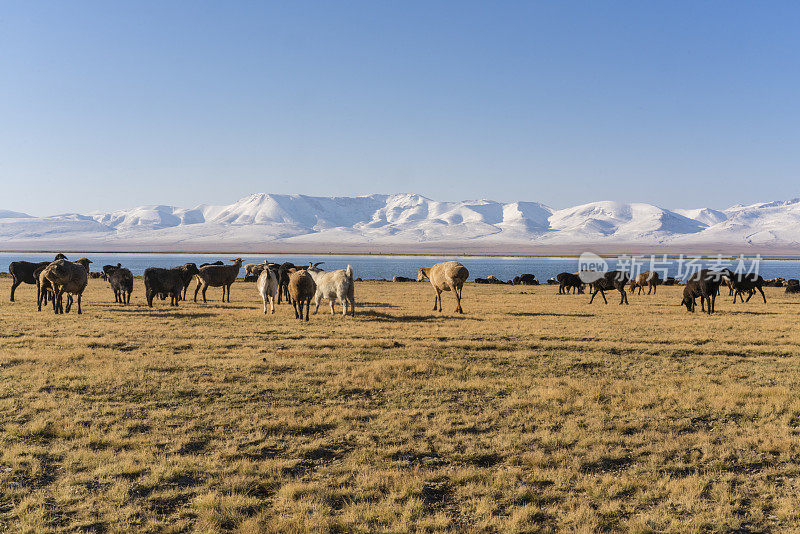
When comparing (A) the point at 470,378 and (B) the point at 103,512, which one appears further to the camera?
(A) the point at 470,378

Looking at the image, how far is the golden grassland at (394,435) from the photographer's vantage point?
19.3 ft

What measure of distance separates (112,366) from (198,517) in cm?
847

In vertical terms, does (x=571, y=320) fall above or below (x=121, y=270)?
below

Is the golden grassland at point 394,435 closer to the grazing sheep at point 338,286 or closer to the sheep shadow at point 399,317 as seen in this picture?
the sheep shadow at point 399,317

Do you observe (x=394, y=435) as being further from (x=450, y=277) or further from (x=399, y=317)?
(x=450, y=277)

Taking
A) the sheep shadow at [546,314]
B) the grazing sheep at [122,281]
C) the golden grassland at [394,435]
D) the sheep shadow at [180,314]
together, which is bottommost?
the golden grassland at [394,435]

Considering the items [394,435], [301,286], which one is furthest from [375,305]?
[394,435]

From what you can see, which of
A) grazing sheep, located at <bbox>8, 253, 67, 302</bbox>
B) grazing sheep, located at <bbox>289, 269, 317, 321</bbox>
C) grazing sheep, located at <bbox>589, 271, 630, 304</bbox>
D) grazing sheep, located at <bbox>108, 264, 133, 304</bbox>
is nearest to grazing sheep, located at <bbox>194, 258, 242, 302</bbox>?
grazing sheep, located at <bbox>108, 264, 133, 304</bbox>

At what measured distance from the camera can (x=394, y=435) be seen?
8.38 metres

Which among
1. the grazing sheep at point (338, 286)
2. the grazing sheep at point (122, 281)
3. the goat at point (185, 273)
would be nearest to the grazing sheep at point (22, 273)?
the grazing sheep at point (122, 281)

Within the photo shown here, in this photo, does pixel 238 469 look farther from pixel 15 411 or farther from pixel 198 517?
pixel 15 411

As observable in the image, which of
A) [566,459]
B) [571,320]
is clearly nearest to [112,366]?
[566,459]

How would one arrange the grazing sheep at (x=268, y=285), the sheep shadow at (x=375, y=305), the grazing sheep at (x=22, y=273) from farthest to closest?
the sheep shadow at (x=375, y=305), the grazing sheep at (x=22, y=273), the grazing sheep at (x=268, y=285)

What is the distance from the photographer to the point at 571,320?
23.8m
